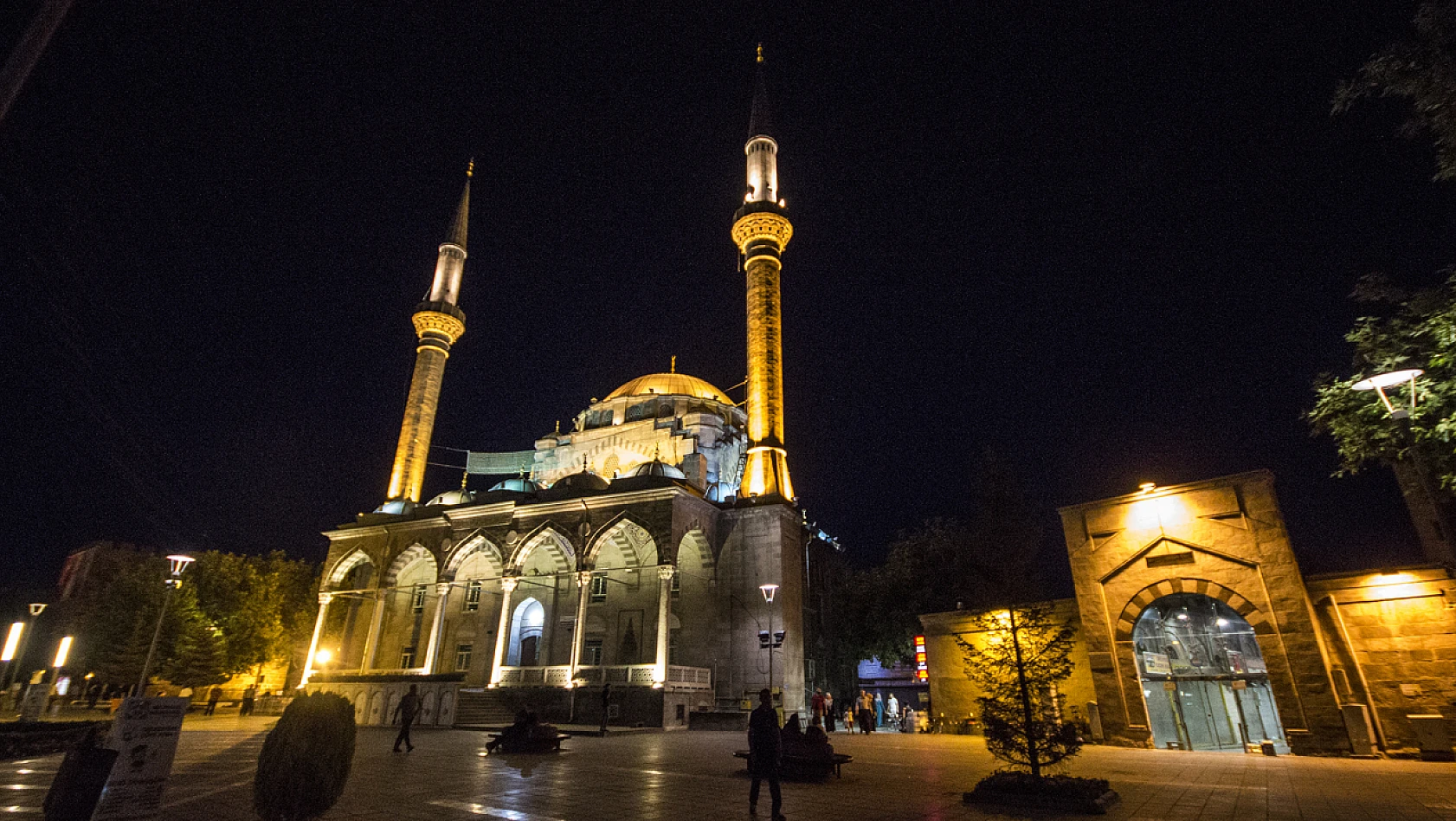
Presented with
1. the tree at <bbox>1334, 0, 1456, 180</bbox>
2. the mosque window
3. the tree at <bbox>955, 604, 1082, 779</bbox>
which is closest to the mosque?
the mosque window

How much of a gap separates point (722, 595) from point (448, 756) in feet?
44.2

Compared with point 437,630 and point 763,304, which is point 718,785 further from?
point 763,304

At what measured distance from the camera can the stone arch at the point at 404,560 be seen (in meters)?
28.4

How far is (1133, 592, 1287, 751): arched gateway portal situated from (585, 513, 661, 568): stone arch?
50.3ft

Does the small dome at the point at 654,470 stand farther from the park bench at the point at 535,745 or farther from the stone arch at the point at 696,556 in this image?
the park bench at the point at 535,745

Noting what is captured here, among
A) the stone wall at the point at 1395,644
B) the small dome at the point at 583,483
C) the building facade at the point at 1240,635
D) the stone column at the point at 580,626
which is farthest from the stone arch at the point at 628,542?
A: the stone wall at the point at 1395,644

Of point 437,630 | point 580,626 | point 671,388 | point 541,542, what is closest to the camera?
point 580,626

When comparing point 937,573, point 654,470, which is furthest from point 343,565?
point 937,573

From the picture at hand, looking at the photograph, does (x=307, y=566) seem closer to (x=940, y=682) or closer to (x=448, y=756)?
(x=448, y=756)

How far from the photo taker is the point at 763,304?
30031 millimetres

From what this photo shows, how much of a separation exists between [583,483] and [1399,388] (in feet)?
77.5

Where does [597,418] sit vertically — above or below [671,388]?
below

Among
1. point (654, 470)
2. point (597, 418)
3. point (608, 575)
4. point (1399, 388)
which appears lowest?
point (1399, 388)

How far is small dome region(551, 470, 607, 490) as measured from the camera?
26766 mm
